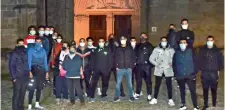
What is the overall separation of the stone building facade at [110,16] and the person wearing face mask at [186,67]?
26.1ft

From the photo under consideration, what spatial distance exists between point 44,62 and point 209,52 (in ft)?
12.5

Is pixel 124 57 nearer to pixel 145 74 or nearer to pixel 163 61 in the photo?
pixel 145 74

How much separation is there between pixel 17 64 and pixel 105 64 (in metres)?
2.44

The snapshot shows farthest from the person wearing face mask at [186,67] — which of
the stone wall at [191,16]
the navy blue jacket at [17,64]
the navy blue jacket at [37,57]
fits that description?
the stone wall at [191,16]

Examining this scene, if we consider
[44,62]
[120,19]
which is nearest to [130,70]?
[44,62]

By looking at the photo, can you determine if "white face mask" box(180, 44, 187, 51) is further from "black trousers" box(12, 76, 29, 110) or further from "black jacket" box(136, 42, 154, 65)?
"black trousers" box(12, 76, 29, 110)

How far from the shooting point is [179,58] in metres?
10.7

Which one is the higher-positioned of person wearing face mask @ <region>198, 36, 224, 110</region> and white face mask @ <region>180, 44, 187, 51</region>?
white face mask @ <region>180, 44, 187, 51</region>

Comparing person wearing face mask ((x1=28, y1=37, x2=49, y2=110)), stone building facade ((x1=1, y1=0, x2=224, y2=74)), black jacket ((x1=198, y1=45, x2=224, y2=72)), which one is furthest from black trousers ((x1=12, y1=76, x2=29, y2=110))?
stone building facade ((x1=1, y1=0, x2=224, y2=74))

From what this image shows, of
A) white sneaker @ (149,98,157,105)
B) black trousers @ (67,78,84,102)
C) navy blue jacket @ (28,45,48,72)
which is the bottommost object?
white sneaker @ (149,98,157,105)

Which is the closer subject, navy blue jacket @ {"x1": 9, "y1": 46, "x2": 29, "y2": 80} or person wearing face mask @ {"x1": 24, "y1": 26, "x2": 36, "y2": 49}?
navy blue jacket @ {"x1": 9, "y1": 46, "x2": 29, "y2": 80}

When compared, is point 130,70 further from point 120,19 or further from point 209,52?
point 120,19

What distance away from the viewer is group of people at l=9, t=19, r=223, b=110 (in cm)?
1042

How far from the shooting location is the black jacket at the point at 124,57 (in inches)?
450
